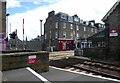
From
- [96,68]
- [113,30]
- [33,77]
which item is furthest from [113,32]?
[33,77]

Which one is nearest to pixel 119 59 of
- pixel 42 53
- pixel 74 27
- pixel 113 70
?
pixel 113 70

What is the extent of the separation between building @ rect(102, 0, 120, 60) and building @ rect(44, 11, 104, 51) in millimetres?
23319

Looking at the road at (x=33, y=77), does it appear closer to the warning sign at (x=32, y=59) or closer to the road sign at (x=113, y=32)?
the warning sign at (x=32, y=59)

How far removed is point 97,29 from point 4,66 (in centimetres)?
6235

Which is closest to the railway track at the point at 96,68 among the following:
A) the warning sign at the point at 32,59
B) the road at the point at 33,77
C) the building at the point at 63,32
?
the road at the point at 33,77

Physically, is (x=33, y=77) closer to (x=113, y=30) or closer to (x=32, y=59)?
(x=32, y=59)

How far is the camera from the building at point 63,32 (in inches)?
2072

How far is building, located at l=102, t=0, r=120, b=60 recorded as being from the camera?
87.7ft

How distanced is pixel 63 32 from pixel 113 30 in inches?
1119

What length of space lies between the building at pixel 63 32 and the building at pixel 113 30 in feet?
76.5

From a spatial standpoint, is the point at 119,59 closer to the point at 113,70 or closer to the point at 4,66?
the point at 113,70

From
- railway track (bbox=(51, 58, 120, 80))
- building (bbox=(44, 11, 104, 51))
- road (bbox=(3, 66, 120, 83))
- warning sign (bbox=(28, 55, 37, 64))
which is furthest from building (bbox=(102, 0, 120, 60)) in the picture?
building (bbox=(44, 11, 104, 51))

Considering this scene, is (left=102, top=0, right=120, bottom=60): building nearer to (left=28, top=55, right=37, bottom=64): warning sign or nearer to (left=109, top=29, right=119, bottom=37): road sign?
A: (left=109, top=29, right=119, bottom=37): road sign

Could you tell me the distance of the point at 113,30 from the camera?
89.8 feet
